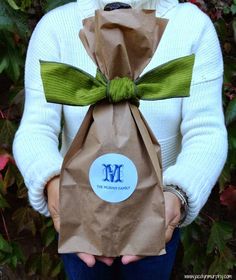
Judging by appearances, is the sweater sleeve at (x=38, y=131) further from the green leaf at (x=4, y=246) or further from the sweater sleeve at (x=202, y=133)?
the green leaf at (x=4, y=246)

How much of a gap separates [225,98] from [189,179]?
0.64m

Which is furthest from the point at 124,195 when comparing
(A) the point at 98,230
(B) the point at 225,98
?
(B) the point at 225,98

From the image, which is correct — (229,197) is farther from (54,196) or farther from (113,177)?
(113,177)

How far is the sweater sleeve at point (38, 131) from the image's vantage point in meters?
0.94

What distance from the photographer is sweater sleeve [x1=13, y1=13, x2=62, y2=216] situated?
0.94 metres

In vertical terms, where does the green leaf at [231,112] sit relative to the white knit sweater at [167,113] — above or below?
below

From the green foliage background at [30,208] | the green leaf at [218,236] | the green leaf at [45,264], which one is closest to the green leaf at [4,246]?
the green foliage background at [30,208]

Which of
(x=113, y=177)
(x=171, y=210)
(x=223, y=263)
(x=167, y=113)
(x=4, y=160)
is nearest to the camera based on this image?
(x=113, y=177)

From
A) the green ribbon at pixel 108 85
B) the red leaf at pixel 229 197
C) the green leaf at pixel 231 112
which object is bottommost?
the red leaf at pixel 229 197

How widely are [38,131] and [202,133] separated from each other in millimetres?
277

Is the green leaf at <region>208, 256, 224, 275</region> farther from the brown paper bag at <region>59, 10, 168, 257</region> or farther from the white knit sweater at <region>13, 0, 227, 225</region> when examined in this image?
the brown paper bag at <region>59, 10, 168, 257</region>

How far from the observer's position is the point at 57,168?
0.92 metres

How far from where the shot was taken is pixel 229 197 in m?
1.65

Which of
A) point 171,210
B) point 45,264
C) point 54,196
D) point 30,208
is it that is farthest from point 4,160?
point 171,210
